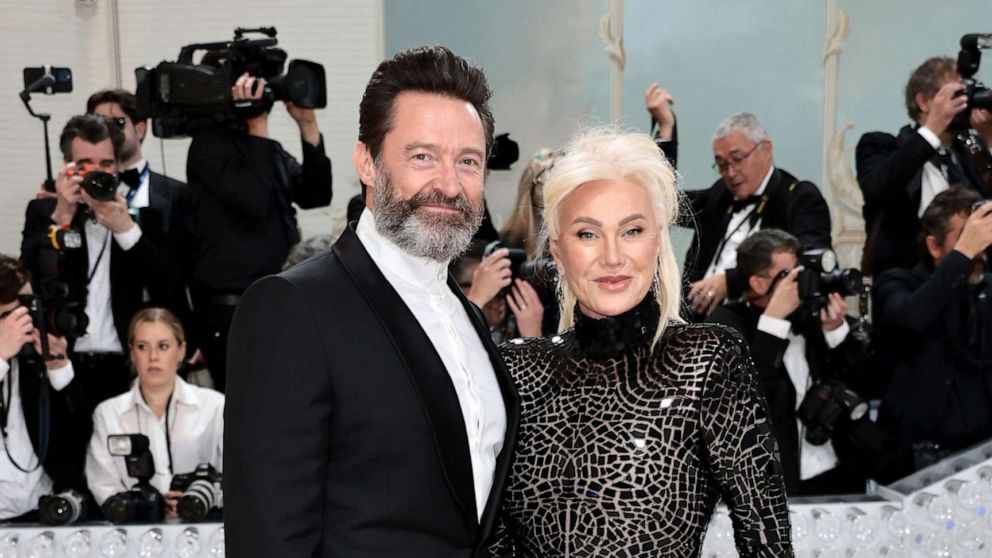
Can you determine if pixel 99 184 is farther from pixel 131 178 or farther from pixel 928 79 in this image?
pixel 928 79

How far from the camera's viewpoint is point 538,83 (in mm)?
6199

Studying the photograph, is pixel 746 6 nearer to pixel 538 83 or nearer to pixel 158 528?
pixel 538 83

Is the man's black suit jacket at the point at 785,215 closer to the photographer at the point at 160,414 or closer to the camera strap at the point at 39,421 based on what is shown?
the photographer at the point at 160,414

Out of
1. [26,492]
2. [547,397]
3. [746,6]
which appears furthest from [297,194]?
[746,6]

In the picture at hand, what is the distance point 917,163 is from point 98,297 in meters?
2.81

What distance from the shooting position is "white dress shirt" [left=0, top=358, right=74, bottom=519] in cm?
379

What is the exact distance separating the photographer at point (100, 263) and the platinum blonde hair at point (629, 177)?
2510 mm

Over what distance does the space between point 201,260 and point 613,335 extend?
2.50 metres

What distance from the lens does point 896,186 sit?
4227mm

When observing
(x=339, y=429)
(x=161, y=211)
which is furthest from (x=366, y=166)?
(x=161, y=211)

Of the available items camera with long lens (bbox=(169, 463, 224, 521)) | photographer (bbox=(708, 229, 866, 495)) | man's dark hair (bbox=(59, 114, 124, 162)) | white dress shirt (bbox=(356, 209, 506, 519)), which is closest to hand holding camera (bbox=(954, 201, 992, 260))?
photographer (bbox=(708, 229, 866, 495))

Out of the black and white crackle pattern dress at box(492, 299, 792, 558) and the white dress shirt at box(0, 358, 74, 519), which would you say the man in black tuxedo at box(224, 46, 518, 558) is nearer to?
the black and white crackle pattern dress at box(492, 299, 792, 558)

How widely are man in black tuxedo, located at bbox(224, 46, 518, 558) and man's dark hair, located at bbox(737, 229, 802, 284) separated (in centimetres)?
224

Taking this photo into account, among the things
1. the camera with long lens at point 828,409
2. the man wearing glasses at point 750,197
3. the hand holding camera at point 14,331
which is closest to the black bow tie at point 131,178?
the hand holding camera at point 14,331
